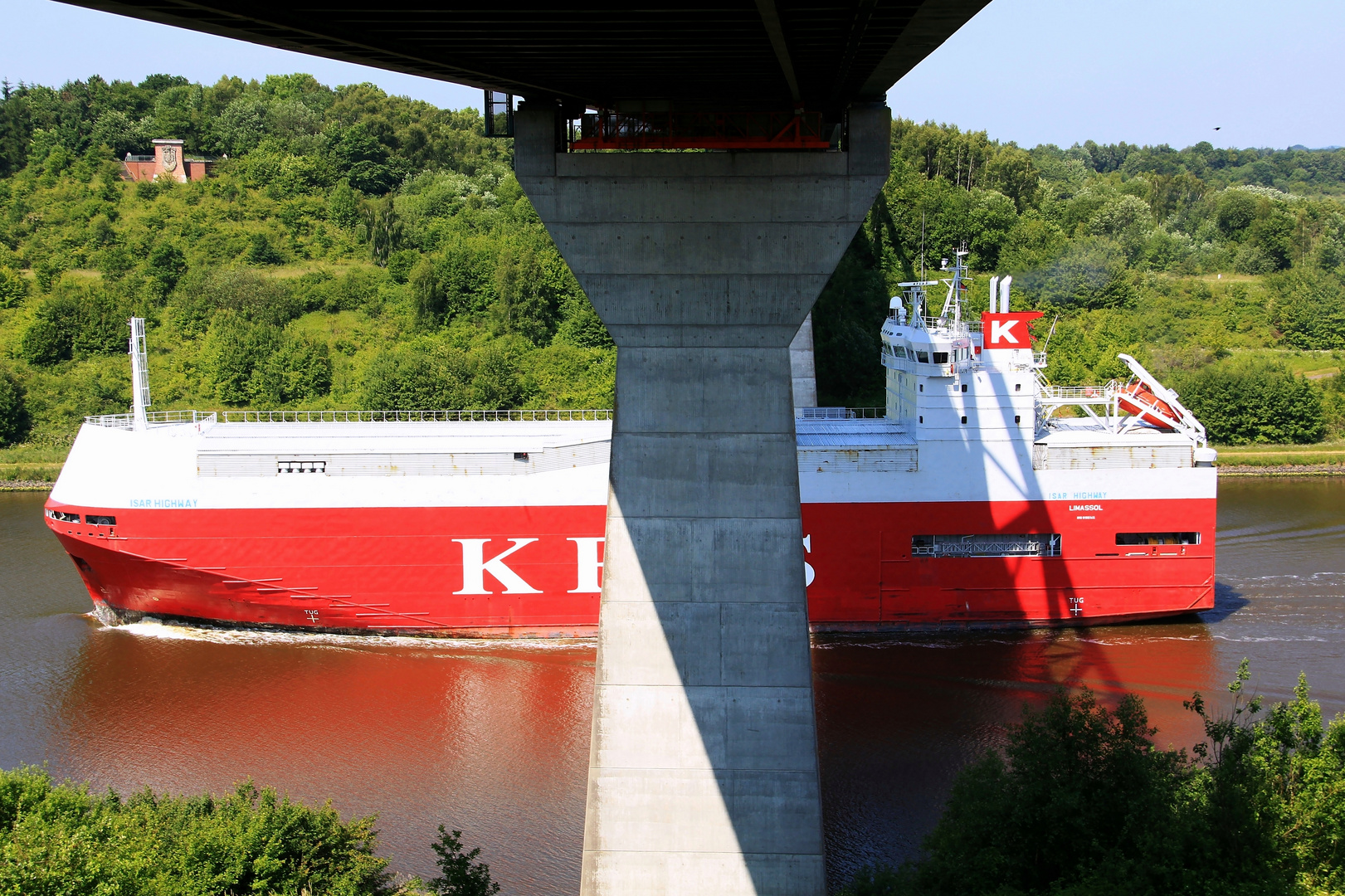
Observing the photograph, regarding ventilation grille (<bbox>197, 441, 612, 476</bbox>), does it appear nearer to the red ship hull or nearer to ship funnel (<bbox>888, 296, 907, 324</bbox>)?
the red ship hull

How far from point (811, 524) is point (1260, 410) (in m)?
19.4

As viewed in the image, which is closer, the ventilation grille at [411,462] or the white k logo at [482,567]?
the ventilation grille at [411,462]

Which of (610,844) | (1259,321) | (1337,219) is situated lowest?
(610,844)

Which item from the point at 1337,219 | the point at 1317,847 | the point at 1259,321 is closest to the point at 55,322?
the point at 1317,847

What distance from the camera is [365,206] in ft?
Result: 132

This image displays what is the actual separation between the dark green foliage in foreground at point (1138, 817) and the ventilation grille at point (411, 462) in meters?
8.80

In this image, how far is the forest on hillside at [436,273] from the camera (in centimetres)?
3053

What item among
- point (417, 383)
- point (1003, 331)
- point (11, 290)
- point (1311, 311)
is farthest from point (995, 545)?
point (11, 290)

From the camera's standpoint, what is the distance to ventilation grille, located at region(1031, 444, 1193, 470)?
1639 centimetres

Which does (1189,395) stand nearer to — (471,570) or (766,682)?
(471,570)

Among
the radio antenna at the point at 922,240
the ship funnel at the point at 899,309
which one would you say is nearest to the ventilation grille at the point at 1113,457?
the ship funnel at the point at 899,309

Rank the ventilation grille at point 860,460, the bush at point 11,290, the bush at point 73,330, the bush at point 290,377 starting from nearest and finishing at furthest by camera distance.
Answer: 1. the ventilation grille at point 860,460
2. the bush at point 290,377
3. the bush at point 73,330
4. the bush at point 11,290

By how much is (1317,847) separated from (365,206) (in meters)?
38.2

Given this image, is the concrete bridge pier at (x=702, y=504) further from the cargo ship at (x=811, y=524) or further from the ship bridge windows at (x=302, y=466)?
the ship bridge windows at (x=302, y=466)
